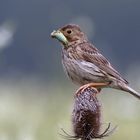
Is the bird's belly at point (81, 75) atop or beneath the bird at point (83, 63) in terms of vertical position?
beneath

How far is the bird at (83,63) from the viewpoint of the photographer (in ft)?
32.4

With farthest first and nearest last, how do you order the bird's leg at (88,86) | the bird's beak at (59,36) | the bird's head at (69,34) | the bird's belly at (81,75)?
the bird's head at (69,34) → the bird's belly at (81,75) → the bird's beak at (59,36) → the bird's leg at (88,86)

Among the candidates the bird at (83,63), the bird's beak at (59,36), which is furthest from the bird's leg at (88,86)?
the bird's beak at (59,36)

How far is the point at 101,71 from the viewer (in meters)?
10.0

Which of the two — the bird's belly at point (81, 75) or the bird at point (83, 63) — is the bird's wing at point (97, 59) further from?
the bird's belly at point (81, 75)

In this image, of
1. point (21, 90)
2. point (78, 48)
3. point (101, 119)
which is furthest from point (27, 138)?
point (21, 90)

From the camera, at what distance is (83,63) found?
10.1 m

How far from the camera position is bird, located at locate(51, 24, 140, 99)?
987 centimetres

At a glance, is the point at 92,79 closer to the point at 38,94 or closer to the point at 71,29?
the point at 71,29


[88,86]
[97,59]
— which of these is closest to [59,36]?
[97,59]

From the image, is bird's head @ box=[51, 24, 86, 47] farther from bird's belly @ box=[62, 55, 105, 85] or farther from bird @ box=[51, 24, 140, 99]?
bird's belly @ box=[62, 55, 105, 85]

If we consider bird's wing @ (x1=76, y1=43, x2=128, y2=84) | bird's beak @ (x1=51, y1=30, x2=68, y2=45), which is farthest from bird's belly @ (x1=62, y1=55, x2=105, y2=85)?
bird's beak @ (x1=51, y1=30, x2=68, y2=45)

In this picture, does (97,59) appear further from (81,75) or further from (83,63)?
(81,75)

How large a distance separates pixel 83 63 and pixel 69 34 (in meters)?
0.28
